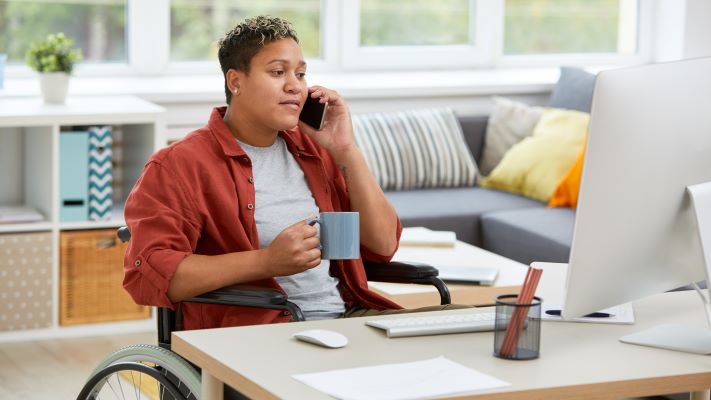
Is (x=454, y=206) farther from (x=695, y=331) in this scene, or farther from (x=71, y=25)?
(x=695, y=331)

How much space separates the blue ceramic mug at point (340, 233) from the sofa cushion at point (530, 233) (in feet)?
6.42

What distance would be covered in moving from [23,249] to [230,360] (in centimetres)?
253

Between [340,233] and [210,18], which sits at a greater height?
[210,18]

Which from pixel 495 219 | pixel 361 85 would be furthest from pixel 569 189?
pixel 361 85

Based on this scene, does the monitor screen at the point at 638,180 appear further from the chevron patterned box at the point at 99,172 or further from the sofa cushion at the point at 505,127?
the sofa cushion at the point at 505,127

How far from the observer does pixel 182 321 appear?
8.00 feet

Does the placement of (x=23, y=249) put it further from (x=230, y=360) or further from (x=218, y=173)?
(x=230, y=360)

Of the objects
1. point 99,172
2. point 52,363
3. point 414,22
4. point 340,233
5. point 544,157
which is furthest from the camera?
point 414,22

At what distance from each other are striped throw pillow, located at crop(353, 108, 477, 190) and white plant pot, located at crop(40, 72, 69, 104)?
3.87 ft

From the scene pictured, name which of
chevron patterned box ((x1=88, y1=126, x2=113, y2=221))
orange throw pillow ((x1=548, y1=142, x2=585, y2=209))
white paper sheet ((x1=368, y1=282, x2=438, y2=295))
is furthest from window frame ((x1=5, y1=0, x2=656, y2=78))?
white paper sheet ((x1=368, y1=282, x2=438, y2=295))

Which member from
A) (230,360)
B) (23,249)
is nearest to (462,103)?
(23,249)

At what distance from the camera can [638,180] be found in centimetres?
186

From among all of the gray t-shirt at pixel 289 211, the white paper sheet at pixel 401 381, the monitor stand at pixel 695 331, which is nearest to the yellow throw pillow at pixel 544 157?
the gray t-shirt at pixel 289 211

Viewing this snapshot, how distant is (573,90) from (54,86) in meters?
2.17
